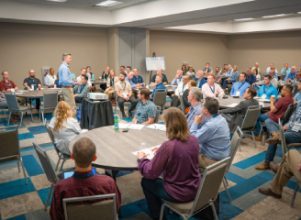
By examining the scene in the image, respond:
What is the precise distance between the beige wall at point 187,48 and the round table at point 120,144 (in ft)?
34.2

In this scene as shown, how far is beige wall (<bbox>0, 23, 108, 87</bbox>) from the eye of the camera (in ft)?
31.7

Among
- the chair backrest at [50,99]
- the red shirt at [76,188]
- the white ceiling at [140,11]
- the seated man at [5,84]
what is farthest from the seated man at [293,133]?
the seated man at [5,84]

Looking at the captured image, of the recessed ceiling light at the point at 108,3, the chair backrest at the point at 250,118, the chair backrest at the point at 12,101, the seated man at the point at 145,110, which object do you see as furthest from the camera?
the recessed ceiling light at the point at 108,3

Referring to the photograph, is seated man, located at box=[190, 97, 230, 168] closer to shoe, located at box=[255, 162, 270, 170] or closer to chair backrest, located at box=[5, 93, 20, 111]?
shoe, located at box=[255, 162, 270, 170]

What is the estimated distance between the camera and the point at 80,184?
1700 millimetres

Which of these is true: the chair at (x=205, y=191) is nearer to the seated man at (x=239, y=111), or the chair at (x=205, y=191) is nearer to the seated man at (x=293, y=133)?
the seated man at (x=293, y=133)

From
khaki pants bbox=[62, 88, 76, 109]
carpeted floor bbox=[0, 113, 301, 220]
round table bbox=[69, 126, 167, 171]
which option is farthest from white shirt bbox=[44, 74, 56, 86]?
round table bbox=[69, 126, 167, 171]

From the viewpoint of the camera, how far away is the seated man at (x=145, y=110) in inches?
163

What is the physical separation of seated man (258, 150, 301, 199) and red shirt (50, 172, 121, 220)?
2.12m

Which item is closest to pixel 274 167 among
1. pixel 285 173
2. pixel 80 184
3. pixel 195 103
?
pixel 285 173

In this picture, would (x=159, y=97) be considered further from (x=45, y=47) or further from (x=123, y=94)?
(x=45, y=47)

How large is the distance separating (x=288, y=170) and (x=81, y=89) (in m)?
5.69

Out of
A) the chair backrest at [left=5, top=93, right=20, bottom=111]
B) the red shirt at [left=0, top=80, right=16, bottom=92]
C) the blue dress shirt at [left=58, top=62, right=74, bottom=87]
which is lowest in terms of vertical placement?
the chair backrest at [left=5, top=93, right=20, bottom=111]

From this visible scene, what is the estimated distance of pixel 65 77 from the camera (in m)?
6.75
